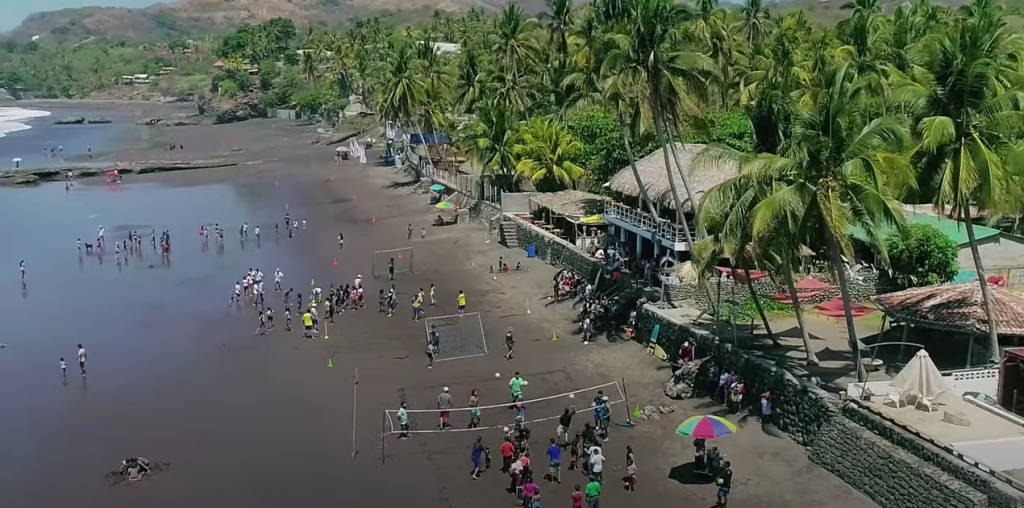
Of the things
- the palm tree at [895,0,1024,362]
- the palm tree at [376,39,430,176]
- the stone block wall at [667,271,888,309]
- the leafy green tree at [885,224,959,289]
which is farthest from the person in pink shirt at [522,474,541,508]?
the palm tree at [376,39,430,176]

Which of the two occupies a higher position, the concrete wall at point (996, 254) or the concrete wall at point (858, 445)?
the concrete wall at point (996, 254)

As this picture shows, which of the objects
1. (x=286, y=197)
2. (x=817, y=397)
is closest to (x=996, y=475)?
(x=817, y=397)

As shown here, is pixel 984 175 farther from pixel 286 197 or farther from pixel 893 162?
pixel 286 197

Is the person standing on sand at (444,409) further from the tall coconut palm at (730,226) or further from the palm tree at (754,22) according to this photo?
the palm tree at (754,22)

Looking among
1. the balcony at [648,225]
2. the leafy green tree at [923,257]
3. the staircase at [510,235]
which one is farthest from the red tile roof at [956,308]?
the staircase at [510,235]

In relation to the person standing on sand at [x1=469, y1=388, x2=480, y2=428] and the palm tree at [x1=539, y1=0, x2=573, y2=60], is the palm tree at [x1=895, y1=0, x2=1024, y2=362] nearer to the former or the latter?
the person standing on sand at [x1=469, y1=388, x2=480, y2=428]
